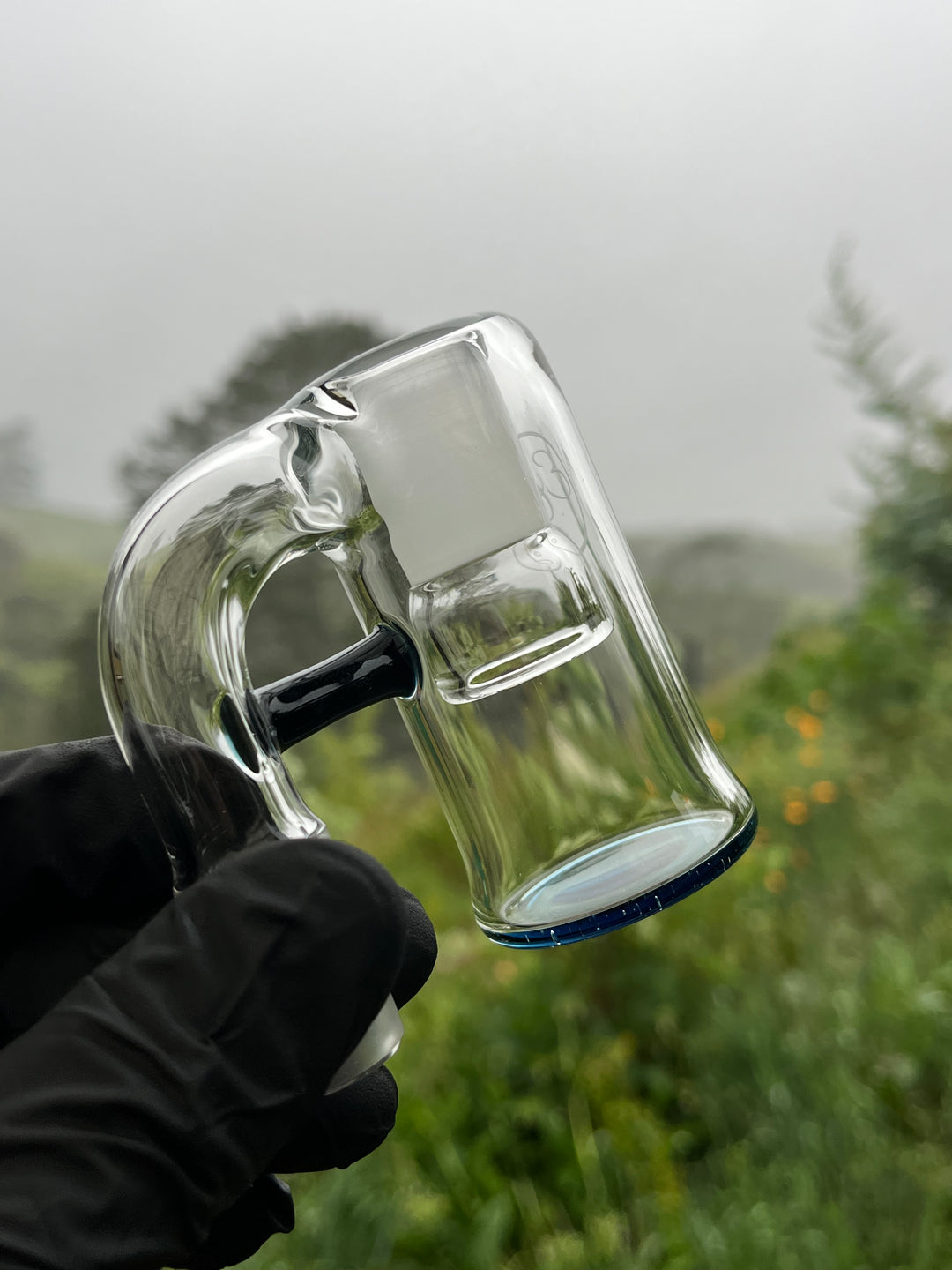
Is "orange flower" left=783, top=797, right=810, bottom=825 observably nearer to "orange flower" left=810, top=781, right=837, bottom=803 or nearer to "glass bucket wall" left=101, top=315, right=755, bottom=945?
"orange flower" left=810, top=781, right=837, bottom=803

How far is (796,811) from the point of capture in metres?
1.49

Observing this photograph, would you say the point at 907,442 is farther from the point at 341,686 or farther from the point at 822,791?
the point at 341,686

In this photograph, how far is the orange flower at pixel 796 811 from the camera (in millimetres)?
1488

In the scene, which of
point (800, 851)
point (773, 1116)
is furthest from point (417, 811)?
point (773, 1116)

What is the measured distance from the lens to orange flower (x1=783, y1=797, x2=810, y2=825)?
1.49 m

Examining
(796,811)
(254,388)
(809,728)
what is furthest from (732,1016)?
(254,388)

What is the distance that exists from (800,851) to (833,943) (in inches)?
7.6

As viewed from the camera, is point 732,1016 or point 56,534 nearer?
point 732,1016

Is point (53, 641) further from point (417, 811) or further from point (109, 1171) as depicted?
point (109, 1171)

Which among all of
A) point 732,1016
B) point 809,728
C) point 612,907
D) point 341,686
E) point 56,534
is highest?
point 56,534

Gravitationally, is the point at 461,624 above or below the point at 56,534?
below

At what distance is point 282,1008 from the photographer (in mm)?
424

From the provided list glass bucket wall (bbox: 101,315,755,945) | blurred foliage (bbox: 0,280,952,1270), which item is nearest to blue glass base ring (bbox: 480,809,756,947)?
glass bucket wall (bbox: 101,315,755,945)

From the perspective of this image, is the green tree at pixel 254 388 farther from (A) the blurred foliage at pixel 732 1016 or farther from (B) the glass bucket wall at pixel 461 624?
(B) the glass bucket wall at pixel 461 624
